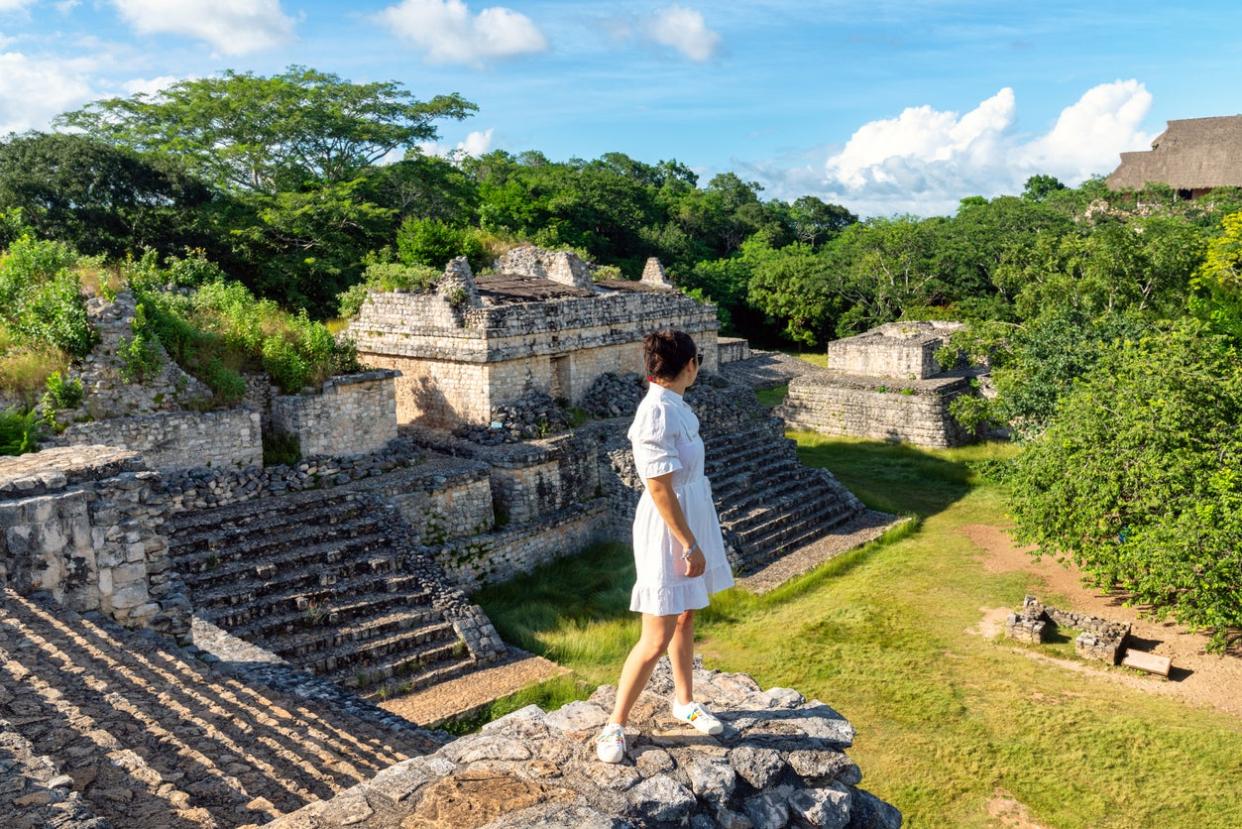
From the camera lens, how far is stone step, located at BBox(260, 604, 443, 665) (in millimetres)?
9484

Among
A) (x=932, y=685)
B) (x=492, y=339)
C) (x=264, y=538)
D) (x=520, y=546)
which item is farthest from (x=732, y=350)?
(x=264, y=538)

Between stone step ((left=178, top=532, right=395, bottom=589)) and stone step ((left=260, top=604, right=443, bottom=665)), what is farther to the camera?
stone step ((left=178, top=532, right=395, bottom=589))

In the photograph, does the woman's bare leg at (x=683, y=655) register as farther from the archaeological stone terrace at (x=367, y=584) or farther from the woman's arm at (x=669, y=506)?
the woman's arm at (x=669, y=506)

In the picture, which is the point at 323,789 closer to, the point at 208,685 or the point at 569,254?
the point at 208,685

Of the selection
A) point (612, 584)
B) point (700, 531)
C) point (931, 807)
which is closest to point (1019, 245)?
point (612, 584)

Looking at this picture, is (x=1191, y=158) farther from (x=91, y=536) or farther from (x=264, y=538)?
(x=91, y=536)

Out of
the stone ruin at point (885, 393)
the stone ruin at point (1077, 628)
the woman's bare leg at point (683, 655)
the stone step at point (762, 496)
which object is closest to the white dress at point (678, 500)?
the woman's bare leg at point (683, 655)

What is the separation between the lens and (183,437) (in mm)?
11070

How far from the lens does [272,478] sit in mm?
11625

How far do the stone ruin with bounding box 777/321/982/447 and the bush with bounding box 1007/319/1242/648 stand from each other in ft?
25.1

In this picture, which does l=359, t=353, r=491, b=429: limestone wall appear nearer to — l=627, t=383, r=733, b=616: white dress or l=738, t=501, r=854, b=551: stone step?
l=738, t=501, r=854, b=551: stone step

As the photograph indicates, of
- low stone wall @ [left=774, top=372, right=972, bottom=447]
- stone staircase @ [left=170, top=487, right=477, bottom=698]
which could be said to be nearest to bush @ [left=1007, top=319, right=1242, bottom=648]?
low stone wall @ [left=774, top=372, right=972, bottom=447]

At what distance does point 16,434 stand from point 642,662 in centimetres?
809

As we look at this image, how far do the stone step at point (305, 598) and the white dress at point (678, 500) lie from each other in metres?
6.74
